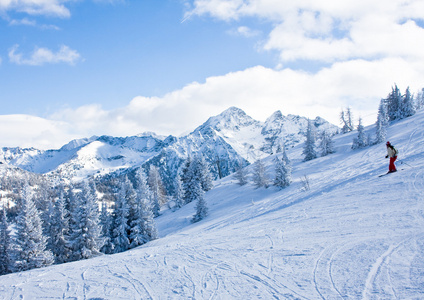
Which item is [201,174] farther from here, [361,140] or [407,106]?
[407,106]

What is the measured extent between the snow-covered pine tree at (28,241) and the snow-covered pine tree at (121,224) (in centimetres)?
723

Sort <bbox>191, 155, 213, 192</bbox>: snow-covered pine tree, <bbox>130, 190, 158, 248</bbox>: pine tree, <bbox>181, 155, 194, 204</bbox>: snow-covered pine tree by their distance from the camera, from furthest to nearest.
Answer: <bbox>191, 155, 213, 192</bbox>: snow-covered pine tree
<bbox>181, 155, 194, 204</bbox>: snow-covered pine tree
<bbox>130, 190, 158, 248</bbox>: pine tree

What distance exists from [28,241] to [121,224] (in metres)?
9.51

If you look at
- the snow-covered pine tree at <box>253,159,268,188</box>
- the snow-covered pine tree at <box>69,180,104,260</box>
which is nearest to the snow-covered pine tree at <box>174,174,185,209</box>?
the snow-covered pine tree at <box>253,159,268,188</box>

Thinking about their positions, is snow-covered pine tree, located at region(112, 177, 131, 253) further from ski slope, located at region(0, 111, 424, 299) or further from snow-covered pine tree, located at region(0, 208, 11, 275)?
ski slope, located at region(0, 111, 424, 299)

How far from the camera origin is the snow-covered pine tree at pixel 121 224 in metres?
30.6

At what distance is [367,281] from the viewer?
5117 mm

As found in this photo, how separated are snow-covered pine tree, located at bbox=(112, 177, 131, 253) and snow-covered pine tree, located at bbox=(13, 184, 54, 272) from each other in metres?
7.23

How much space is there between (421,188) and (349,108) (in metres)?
76.0

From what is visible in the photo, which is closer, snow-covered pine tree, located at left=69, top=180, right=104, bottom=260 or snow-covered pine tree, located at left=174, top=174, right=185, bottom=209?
snow-covered pine tree, located at left=69, top=180, right=104, bottom=260

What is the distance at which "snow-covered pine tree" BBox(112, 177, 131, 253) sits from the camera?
30.6 metres

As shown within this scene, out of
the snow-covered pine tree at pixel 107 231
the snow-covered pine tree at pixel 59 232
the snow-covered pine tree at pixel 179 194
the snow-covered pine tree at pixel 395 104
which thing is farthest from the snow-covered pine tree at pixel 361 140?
the snow-covered pine tree at pixel 59 232

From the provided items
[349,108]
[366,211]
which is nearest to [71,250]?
[366,211]

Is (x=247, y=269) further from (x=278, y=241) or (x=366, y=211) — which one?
(x=366, y=211)
